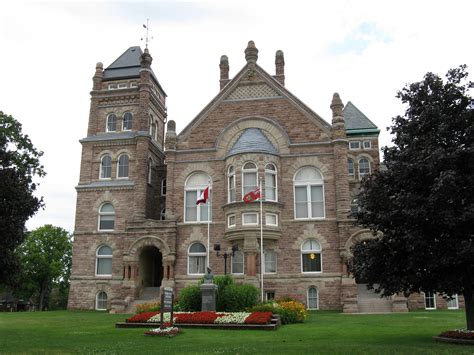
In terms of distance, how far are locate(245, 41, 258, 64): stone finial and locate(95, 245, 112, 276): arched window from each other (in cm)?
1756

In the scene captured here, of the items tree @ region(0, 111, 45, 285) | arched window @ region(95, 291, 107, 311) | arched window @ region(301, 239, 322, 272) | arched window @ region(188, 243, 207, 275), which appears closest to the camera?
tree @ region(0, 111, 45, 285)

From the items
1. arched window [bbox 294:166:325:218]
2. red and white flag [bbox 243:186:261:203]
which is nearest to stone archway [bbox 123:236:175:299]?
red and white flag [bbox 243:186:261:203]

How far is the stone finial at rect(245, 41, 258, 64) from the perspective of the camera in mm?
38031

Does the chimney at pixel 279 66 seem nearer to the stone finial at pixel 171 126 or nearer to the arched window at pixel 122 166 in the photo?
the stone finial at pixel 171 126

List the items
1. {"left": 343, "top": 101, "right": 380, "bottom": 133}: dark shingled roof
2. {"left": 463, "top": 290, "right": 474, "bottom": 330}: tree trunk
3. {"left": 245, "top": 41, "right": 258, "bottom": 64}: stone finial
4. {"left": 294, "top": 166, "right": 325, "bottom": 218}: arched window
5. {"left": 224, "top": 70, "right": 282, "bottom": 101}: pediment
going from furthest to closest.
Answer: {"left": 343, "top": 101, "right": 380, "bottom": 133}: dark shingled roof < {"left": 245, "top": 41, "right": 258, "bottom": 64}: stone finial < {"left": 224, "top": 70, "right": 282, "bottom": 101}: pediment < {"left": 294, "top": 166, "right": 325, "bottom": 218}: arched window < {"left": 463, "top": 290, "right": 474, "bottom": 330}: tree trunk

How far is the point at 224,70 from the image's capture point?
42781 mm

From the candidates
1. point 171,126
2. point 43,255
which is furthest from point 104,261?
point 43,255

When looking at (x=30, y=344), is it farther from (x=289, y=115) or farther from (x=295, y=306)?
(x=289, y=115)

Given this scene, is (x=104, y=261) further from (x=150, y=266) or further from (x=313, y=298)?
(x=313, y=298)

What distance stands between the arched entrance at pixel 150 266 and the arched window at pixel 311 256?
428 inches

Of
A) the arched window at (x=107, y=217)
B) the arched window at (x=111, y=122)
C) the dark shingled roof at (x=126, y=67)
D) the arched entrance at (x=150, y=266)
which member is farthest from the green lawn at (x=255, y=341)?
the dark shingled roof at (x=126, y=67)

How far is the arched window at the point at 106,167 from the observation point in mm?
39844

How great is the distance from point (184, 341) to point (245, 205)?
58.3 ft

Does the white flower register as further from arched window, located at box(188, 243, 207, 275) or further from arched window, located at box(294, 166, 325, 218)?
arched window, located at box(294, 166, 325, 218)
